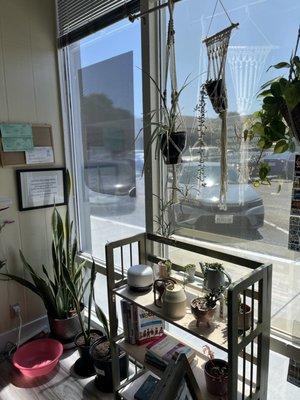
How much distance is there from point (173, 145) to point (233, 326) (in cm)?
78

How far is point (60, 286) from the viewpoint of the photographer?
2.23 m

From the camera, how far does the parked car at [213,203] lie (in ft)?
4.62

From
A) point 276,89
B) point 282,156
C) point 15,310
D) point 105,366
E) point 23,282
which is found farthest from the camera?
point 15,310

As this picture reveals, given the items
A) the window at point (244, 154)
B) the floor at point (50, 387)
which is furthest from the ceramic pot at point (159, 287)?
the floor at point (50, 387)

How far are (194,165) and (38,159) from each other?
1300 millimetres

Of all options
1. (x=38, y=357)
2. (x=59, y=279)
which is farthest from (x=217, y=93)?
(x=38, y=357)

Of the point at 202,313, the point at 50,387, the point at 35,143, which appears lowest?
the point at 50,387

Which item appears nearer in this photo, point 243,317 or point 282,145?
point 282,145

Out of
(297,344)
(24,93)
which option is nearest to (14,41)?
(24,93)

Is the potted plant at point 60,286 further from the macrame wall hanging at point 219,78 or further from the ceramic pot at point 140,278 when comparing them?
the macrame wall hanging at point 219,78

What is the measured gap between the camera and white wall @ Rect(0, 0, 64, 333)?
213 cm

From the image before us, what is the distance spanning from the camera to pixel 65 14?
2.25m

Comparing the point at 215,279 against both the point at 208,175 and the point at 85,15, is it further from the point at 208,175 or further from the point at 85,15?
the point at 85,15

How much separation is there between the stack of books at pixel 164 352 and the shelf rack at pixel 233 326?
0.12 ft
